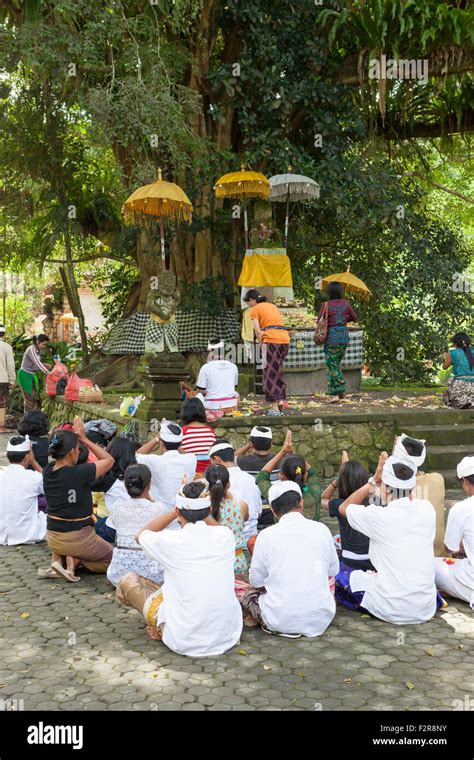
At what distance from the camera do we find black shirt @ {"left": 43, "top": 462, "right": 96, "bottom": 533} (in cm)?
602

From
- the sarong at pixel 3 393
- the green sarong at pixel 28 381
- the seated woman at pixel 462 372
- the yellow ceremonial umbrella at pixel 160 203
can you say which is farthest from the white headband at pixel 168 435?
the sarong at pixel 3 393

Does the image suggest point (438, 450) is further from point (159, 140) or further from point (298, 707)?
point (159, 140)

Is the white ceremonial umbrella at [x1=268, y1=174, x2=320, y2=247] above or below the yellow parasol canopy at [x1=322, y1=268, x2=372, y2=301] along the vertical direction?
above

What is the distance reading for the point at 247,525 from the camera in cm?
633

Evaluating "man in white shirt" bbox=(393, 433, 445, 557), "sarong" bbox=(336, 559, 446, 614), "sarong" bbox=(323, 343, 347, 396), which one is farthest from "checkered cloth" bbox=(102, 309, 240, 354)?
"sarong" bbox=(336, 559, 446, 614)

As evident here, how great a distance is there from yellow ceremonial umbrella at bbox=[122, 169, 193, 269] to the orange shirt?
56.6 inches

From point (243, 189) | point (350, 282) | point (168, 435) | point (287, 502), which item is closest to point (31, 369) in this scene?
point (243, 189)

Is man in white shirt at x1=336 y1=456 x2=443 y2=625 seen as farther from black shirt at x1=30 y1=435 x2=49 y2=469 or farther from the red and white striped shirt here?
black shirt at x1=30 y1=435 x2=49 y2=469

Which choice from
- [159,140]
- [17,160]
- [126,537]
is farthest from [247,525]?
[17,160]

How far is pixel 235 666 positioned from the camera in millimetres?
4539

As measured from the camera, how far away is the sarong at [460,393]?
10.2 metres

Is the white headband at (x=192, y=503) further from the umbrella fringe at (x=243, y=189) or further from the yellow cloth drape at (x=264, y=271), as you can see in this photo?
the umbrella fringe at (x=243, y=189)

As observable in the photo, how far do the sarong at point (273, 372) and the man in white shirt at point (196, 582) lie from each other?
5584mm

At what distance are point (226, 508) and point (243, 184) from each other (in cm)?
803
